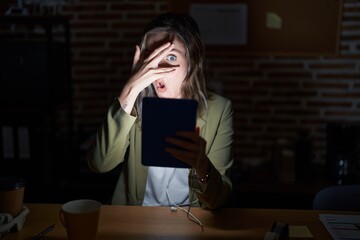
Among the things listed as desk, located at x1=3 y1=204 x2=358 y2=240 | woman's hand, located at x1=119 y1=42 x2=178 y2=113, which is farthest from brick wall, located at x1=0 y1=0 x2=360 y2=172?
desk, located at x1=3 y1=204 x2=358 y2=240

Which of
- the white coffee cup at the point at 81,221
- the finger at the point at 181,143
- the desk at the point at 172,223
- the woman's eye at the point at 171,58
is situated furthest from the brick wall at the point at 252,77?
the white coffee cup at the point at 81,221

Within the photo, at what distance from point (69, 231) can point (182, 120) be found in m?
0.37

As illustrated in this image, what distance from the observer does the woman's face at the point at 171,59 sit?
156 centimetres

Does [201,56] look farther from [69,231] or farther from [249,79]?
[249,79]

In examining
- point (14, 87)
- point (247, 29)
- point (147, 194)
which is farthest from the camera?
point (247, 29)

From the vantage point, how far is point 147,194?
164 centimetres

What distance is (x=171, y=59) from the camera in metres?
1.56

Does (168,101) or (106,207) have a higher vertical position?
(168,101)

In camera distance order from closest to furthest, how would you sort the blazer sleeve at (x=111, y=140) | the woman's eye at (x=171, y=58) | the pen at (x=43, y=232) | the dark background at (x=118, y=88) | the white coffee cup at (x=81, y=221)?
the white coffee cup at (x=81, y=221) → the pen at (x=43, y=232) → the blazer sleeve at (x=111, y=140) → the woman's eye at (x=171, y=58) → the dark background at (x=118, y=88)

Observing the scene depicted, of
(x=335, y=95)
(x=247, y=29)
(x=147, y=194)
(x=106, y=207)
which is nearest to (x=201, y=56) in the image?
(x=147, y=194)

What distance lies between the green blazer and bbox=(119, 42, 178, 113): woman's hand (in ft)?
0.11

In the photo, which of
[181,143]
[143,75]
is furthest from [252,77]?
[181,143]

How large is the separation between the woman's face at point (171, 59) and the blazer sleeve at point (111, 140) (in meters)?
0.24

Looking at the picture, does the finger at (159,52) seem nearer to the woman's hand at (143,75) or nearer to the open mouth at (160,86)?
the woman's hand at (143,75)
